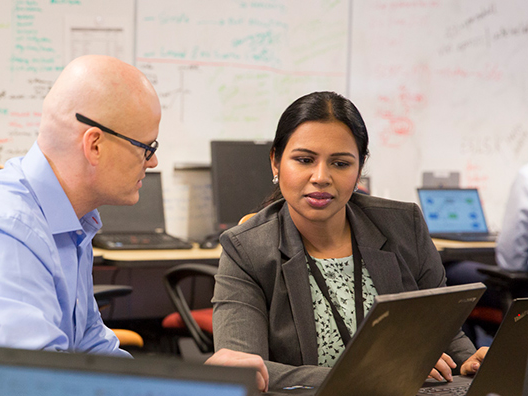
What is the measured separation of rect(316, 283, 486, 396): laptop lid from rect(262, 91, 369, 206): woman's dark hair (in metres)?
0.70

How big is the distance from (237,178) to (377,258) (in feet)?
6.40

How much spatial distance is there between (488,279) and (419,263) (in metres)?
1.36

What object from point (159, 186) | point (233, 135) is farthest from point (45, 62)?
point (233, 135)

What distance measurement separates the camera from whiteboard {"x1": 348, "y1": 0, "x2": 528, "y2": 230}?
3.93 meters

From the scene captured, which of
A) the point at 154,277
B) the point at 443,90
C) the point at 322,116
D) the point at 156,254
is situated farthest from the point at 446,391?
the point at 443,90

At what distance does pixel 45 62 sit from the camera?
125 inches

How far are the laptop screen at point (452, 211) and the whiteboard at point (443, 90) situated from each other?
258 mm

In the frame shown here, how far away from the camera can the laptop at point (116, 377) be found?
Answer: 463 millimetres

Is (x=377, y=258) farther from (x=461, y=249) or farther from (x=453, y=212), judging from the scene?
(x=453, y=212)

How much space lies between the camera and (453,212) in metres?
3.78

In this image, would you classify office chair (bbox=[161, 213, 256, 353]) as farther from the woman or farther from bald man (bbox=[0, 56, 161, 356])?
bald man (bbox=[0, 56, 161, 356])

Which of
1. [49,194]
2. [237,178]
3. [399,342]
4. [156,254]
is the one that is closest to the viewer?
[399,342]

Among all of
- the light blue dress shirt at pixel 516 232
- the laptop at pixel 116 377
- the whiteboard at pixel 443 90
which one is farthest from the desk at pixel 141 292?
the laptop at pixel 116 377

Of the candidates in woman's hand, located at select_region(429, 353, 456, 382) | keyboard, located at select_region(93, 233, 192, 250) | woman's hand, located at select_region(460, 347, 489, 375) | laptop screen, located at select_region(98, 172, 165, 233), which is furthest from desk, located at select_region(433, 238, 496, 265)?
woman's hand, located at select_region(429, 353, 456, 382)
